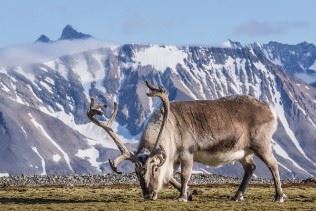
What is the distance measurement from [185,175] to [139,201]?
209 centimetres

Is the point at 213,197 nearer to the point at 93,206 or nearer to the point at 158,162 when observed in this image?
the point at 158,162

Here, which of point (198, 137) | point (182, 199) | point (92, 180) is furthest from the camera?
point (92, 180)

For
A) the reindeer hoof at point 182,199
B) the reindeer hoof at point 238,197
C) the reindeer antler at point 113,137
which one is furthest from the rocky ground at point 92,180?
the reindeer hoof at point 182,199

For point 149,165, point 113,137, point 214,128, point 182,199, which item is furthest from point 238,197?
point 113,137

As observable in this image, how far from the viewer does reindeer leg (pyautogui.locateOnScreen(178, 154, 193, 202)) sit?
111ft

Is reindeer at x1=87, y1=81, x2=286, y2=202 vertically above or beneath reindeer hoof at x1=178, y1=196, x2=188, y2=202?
above

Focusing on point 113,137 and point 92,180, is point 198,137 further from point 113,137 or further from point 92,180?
point 92,180

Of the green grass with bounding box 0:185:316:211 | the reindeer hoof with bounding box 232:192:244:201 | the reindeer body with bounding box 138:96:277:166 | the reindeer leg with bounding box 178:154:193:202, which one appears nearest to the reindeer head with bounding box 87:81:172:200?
the green grass with bounding box 0:185:316:211

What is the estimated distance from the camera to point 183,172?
34125 millimetres

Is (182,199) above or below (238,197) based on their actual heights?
below

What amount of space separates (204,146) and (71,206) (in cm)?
639

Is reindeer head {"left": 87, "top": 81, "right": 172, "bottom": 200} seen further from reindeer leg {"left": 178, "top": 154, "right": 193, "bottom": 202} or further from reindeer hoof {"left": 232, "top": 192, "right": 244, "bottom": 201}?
reindeer hoof {"left": 232, "top": 192, "right": 244, "bottom": 201}

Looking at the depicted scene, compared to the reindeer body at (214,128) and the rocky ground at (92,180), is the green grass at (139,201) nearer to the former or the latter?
the reindeer body at (214,128)

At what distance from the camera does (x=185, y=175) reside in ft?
112
